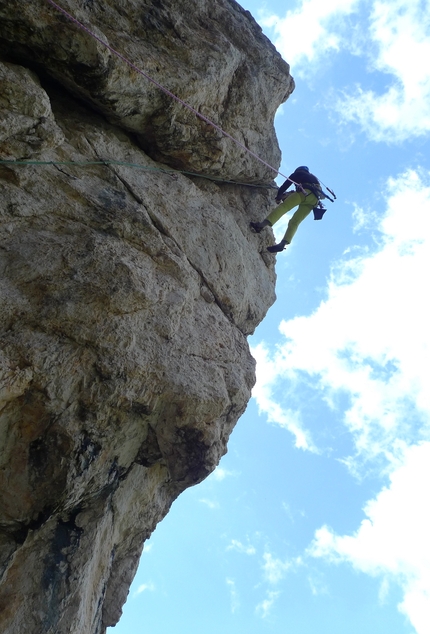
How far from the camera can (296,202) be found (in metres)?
8.73

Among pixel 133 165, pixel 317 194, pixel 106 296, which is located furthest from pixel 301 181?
pixel 106 296

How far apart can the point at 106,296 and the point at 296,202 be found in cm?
441

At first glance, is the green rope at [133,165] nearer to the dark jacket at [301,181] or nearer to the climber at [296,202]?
the dark jacket at [301,181]

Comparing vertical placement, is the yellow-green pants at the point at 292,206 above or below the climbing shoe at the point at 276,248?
above

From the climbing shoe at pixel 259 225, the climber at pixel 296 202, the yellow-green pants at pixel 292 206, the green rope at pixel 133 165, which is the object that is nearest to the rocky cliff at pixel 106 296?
the green rope at pixel 133 165

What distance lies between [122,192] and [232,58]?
109 inches

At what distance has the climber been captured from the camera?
8.65m

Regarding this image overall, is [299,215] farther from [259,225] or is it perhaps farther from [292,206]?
[259,225]

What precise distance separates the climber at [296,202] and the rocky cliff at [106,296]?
930 millimetres

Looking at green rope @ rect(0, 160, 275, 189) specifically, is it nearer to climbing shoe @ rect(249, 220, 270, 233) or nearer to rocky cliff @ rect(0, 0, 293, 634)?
rocky cliff @ rect(0, 0, 293, 634)

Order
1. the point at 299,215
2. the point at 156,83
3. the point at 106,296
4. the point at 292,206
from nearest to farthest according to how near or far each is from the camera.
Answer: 1. the point at 106,296
2. the point at 156,83
3. the point at 292,206
4. the point at 299,215

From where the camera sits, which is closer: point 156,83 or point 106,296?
point 106,296

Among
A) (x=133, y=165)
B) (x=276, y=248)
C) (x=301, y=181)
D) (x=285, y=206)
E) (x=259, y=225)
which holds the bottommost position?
(x=133, y=165)

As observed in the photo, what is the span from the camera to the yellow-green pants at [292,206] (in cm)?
866
